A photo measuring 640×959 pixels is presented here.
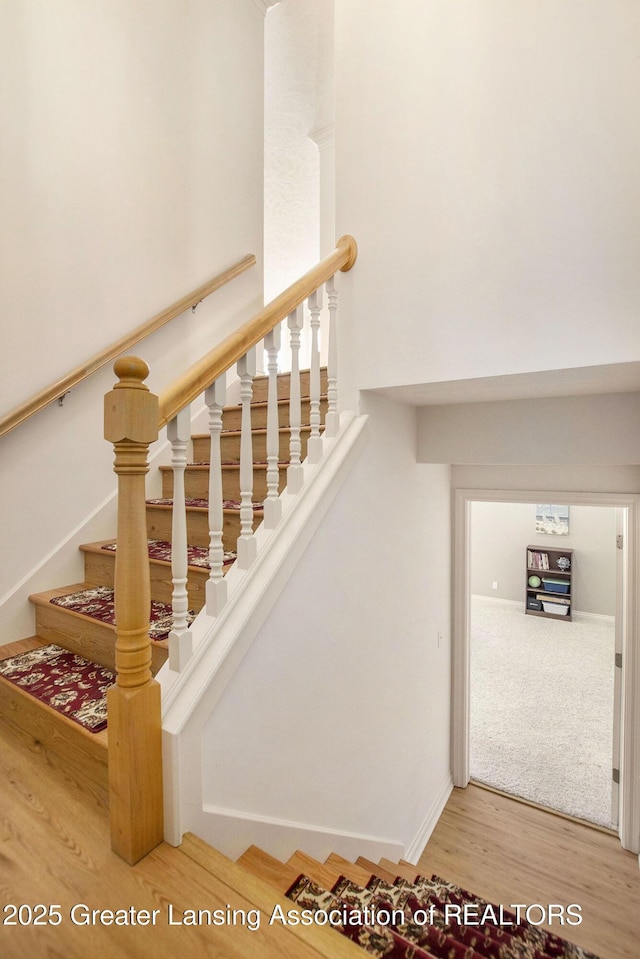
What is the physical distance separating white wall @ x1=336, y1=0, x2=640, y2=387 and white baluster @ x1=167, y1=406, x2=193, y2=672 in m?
0.92

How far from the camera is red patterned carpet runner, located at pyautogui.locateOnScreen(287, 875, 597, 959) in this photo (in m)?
1.15

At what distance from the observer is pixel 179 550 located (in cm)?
124

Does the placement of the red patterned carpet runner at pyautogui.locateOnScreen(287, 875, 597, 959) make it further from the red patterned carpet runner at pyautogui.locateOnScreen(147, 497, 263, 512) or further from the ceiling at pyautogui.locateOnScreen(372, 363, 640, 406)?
the ceiling at pyautogui.locateOnScreen(372, 363, 640, 406)

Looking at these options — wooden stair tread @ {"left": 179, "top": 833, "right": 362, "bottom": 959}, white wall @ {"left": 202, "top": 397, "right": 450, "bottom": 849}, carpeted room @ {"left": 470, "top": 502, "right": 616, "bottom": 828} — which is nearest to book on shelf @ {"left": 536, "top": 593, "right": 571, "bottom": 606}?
carpeted room @ {"left": 470, "top": 502, "right": 616, "bottom": 828}

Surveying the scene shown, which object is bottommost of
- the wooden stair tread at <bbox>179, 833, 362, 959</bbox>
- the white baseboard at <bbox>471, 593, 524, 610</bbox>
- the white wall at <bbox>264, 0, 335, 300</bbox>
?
the white baseboard at <bbox>471, 593, 524, 610</bbox>

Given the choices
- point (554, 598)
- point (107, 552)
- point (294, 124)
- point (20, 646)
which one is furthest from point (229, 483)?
point (554, 598)

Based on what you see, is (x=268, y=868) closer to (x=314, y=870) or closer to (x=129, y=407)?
(x=314, y=870)

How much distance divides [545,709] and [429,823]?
2222 millimetres

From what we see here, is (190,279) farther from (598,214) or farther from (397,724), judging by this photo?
(397,724)

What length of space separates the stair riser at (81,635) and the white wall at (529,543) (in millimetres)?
5904

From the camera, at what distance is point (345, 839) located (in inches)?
74.4

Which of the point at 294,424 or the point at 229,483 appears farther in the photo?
the point at 229,483

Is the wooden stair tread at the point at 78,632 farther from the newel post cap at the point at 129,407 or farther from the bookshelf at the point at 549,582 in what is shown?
the bookshelf at the point at 549,582

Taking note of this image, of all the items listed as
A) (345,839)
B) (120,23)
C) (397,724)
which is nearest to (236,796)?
(345,839)
